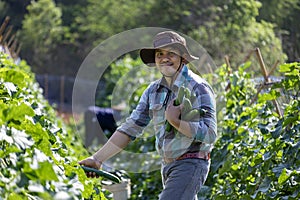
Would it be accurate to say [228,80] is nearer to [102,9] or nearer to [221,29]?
[221,29]

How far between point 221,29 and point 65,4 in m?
21.1

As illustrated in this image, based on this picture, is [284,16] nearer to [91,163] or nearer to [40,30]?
[91,163]

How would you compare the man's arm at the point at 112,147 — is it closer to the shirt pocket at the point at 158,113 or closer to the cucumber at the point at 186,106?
the shirt pocket at the point at 158,113

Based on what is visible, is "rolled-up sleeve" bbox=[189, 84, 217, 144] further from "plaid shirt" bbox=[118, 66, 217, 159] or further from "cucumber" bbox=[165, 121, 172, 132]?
"cucumber" bbox=[165, 121, 172, 132]

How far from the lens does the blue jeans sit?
379cm

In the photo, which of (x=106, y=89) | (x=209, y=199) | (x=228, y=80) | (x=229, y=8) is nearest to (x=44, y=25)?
(x=106, y=89)

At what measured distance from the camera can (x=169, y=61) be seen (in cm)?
385

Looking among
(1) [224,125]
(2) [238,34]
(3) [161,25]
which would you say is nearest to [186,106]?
(1) [224,125]

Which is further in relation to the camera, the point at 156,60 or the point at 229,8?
the point at 229,8

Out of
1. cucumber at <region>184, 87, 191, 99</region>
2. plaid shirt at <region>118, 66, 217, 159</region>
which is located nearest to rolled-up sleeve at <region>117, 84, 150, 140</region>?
plaid shirt at <region>118, 66, 217, 159</region>

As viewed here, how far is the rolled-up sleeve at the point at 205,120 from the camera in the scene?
365 centimetres

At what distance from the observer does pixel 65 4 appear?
34.7 meters

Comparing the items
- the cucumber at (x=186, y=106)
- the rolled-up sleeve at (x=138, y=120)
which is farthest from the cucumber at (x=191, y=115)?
the rolled-up sleeve at (x=138, y=120)

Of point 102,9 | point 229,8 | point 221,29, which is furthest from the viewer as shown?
point 102,9
